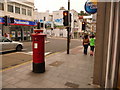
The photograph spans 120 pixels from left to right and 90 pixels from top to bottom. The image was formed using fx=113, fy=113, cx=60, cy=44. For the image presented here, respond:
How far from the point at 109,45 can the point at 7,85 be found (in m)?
4.00

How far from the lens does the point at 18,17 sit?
78.2 feet

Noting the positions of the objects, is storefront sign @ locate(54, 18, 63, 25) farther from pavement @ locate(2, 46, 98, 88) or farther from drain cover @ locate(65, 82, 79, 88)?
drain cover @ locate(65, 82, 79, 88)

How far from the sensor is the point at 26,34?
26188 millimetres

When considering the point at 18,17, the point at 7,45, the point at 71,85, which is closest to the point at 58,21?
the point at 18,17

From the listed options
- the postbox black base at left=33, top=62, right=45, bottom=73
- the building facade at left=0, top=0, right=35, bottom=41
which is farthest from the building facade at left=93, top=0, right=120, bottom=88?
the building facade at left=0, top=0, right=35, bottom=41

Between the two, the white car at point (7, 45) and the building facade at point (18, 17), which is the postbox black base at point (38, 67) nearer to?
the white car at point (7, 45)

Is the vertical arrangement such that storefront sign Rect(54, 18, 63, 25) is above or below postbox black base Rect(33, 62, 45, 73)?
above

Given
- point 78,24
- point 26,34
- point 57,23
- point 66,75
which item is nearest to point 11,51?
point 66,75

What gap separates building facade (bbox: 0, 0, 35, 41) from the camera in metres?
21.1

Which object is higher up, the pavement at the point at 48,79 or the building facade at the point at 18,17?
the building facade at the point at 18,17

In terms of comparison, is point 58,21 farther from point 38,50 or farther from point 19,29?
point 38,50

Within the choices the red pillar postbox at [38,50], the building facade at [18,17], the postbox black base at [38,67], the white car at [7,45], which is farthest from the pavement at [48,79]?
the building facade at [18,17]

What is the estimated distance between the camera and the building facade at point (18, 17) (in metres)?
21.1

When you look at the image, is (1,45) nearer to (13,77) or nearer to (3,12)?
(13,77)
